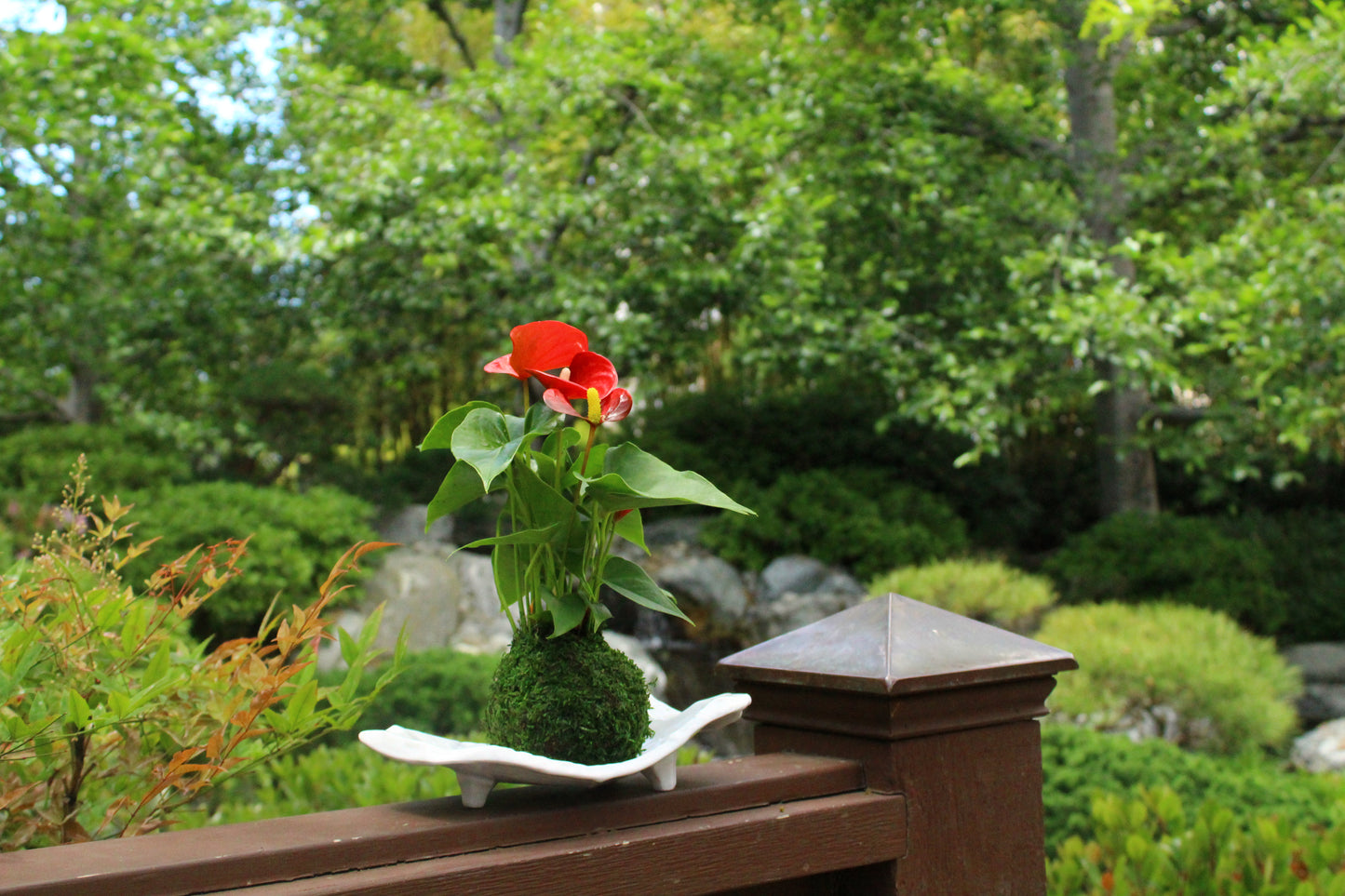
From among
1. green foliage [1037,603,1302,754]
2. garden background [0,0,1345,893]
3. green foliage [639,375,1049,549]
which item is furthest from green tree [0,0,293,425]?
green foliage [1037,603,1302,754]

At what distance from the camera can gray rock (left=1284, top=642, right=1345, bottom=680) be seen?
6953 mm

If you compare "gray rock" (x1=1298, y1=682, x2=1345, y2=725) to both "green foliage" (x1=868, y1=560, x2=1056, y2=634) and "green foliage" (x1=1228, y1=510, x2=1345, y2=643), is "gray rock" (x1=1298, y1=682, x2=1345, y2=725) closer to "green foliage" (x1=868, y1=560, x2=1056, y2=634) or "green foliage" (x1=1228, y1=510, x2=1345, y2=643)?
"green foliage" (x1=1228, y1=510, x2=1345, y2=643)

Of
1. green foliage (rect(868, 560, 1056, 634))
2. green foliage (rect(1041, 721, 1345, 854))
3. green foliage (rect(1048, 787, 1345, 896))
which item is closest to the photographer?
green foliage (rect(1048, 787, 1345, 896))

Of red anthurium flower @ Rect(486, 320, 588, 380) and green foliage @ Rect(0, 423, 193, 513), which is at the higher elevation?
red anthurium flower @ Rect(486, 320, 588, 380)

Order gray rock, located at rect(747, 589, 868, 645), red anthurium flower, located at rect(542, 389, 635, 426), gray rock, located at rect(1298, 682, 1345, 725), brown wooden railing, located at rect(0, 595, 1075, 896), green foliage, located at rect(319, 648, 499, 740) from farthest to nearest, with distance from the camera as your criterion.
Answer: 1. gray rock, located at rect(747, 589, 868, 645)
2. gray rock, located at rect(1298, 682, 1345, 725)
3. green foliage, located at rect(319, 648, 499, 740)
4. red anthurium flower, located at rect(542, 389, 635, 426)
5. brown wooden railing, located at rect(0, 595, 1075, 896)

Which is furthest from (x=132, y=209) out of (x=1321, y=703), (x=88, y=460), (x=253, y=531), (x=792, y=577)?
(x=1321, y=703)

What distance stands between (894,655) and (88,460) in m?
7.49

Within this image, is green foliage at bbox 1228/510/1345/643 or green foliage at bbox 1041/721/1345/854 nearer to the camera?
green foliage at bbox 1041/721/1345/854

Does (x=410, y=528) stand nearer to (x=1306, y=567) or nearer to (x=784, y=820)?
(x=1306, y=567)

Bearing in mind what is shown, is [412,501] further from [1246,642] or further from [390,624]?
[1246,642]

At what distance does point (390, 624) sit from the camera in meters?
7.11

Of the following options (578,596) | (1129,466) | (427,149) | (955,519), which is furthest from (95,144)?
(1129,466)

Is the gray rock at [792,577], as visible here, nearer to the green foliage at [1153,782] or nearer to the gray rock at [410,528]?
the gray rock at [410,528]

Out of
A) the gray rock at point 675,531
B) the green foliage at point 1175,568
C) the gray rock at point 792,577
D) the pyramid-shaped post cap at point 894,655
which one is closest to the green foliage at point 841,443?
the gray rock at point 675,531
